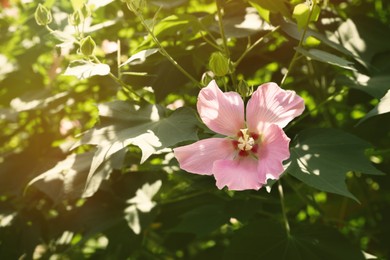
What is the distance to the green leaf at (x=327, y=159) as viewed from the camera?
0.95m

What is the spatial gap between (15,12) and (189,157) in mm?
1612

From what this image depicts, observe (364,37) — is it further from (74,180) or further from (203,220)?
(74,180)

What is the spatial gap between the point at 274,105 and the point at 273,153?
0.09 meters

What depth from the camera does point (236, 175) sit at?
923 mm

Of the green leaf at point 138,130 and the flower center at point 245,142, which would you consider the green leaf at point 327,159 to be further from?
the green leaf at point 138,130

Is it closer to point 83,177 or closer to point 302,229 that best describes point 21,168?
point 83,177

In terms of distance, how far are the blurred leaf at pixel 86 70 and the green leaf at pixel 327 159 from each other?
1.34ft

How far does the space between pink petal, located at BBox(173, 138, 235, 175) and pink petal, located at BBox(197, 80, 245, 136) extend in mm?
28

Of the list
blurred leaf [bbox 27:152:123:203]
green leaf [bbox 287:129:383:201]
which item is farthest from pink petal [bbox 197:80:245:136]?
blurred leaf [bbox 27:152:123:203]

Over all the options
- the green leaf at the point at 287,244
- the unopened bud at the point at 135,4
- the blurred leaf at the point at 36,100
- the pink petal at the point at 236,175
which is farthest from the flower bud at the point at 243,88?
the blurred leaf at the point at 36,100

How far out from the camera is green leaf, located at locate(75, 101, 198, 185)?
98 centimetres

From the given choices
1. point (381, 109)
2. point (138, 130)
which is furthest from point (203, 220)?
point (381, 109)

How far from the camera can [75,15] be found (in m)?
1.16

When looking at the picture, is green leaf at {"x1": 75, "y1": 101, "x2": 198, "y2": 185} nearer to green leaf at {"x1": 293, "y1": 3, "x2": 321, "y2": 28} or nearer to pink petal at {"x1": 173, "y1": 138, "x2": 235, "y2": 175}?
pink petal at {"x1": 173, "y1": 138, "x2": 235, "y2": 175}
